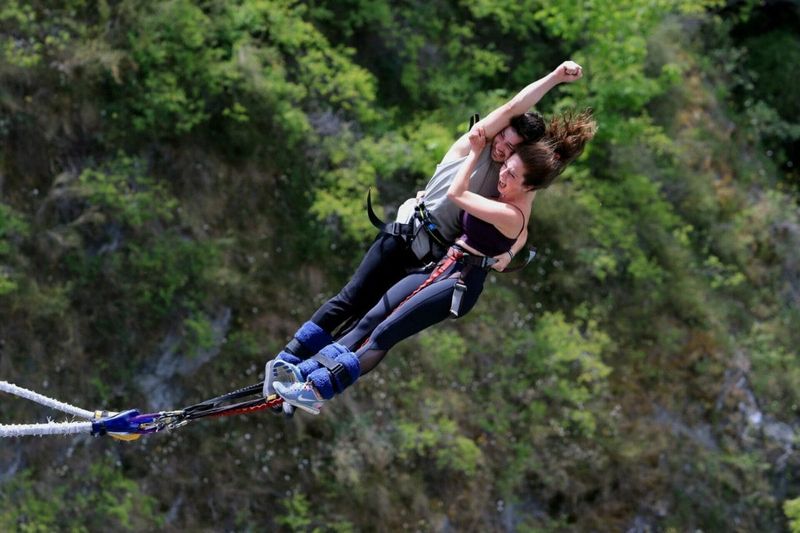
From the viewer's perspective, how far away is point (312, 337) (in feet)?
16.2

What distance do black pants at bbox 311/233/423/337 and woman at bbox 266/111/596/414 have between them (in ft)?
0.41

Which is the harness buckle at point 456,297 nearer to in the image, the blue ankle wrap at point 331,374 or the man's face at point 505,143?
the blue ankle wrap at point 331,374

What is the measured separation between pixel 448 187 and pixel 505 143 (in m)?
0.37

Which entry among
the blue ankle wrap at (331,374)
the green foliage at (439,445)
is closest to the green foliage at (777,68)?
the green foliage at (439,445)

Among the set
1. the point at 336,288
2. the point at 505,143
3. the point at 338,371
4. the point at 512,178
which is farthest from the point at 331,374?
the point at 336,288

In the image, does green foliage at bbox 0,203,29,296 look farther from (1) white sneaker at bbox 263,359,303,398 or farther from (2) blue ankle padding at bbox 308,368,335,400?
(2) blue ankle padding at bbox 308,368,335,400

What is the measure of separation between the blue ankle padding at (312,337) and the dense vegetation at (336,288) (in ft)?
12.8

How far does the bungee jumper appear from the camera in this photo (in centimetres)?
454

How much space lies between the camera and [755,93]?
1363 centimetres

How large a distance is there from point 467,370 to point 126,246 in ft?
10.9

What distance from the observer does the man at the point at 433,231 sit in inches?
179

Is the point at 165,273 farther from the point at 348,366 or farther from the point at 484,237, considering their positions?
the point at 484,237

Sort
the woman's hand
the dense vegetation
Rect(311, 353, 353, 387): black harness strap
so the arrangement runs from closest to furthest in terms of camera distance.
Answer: the woman's hand → Rect(311, 353, 353, 387): black harness strap → the dense vegetation

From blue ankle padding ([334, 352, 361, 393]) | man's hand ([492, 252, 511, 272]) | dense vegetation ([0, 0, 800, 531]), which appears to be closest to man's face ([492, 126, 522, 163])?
man's hand ([492, 252, 511, 272])
